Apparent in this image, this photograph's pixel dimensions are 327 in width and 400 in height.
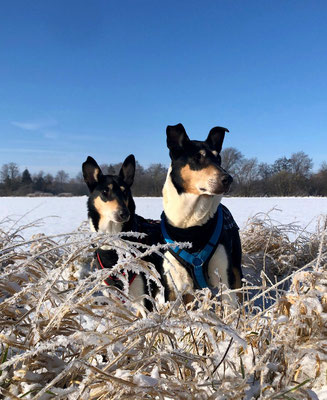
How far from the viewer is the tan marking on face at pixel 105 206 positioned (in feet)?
12.6

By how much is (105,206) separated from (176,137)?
1.17m

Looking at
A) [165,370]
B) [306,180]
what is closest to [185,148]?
[165,370]

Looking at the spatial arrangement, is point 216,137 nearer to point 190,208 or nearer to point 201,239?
point 190,208

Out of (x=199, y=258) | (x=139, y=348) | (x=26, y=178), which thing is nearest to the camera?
(x=139, y=348)

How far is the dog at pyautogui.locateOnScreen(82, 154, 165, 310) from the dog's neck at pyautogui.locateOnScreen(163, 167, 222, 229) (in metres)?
0.49

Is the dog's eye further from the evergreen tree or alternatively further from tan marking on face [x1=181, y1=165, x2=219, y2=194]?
the evergreen tree

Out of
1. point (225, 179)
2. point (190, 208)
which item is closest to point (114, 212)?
point (190, 208)

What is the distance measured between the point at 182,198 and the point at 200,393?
234 centimetres

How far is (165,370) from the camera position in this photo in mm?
1090

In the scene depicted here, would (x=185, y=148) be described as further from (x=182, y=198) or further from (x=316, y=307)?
(x=316, y=307)

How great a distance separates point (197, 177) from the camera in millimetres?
3195

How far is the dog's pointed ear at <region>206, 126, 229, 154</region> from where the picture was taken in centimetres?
367

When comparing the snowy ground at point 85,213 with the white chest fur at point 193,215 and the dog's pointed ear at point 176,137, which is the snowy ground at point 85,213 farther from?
the dog's pointed ear at point 176,137

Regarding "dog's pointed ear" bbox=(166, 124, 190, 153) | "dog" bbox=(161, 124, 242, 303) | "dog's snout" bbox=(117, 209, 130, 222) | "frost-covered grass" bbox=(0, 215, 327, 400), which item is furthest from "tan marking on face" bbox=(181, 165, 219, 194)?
"frost-covered grass" bbox=(0, 215, 327, 400)
